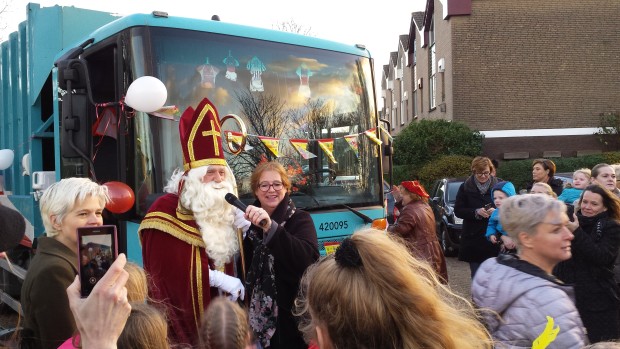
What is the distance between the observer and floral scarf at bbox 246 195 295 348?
3.40 meters

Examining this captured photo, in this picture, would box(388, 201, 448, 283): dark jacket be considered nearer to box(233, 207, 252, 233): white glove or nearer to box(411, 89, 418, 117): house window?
box(233, 207, 252, 233): white glove

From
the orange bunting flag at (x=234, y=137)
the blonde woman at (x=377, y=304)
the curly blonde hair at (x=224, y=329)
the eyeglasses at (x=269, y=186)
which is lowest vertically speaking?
the curly blonde hair at (x=224, y=329)

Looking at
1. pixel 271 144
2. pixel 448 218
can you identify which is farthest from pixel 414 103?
pixel 271 144

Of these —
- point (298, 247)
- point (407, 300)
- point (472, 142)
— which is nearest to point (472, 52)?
point (472, 142)

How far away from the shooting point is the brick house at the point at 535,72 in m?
24.4

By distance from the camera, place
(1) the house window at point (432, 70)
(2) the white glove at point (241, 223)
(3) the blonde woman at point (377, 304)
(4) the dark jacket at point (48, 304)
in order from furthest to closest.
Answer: (1) the house window at point (432, 70) → (2) the white glove at point (241, 223) → (4) the dark jacket at point (48, 304) → (3) the blonde woman at point (377, 304)

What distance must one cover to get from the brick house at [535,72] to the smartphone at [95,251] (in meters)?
24.0

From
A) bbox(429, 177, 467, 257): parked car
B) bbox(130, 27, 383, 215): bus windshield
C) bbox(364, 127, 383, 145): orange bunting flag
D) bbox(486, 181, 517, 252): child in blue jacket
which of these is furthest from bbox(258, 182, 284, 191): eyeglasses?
bbox(429, 177, 467, 257): parked car

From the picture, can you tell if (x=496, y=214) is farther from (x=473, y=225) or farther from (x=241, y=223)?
(x=241, y=223)

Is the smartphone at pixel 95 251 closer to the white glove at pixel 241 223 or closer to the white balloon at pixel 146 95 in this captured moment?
the white glove at pixel 241 223

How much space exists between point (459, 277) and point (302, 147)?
6023mm

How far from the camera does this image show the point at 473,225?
252 inches

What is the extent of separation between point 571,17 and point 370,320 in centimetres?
2643

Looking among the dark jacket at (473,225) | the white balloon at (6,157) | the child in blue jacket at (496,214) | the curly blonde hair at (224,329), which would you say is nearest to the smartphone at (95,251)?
the curly blonde hair at (224,329)
